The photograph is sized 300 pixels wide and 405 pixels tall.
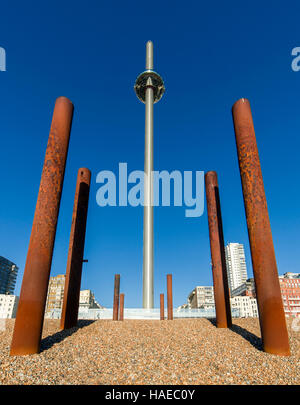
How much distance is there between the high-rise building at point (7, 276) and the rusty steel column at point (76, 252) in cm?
15339

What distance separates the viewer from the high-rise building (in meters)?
142

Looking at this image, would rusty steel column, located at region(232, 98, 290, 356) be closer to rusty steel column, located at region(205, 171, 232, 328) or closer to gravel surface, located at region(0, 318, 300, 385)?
gravel surface, located at region(0, 318, 300, 385)

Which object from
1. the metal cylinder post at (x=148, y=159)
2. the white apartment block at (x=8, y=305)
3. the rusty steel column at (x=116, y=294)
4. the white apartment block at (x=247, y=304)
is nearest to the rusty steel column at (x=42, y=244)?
the rusty steel column at (x=116, y=294)

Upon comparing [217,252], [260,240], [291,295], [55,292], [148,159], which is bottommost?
[260,240]

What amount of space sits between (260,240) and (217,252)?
170 inches

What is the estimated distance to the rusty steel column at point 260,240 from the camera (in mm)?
6646

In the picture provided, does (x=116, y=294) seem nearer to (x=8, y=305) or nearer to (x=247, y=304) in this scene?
(x=8, y=305)

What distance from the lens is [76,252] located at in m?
10.8

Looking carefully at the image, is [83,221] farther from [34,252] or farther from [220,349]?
[220,349]

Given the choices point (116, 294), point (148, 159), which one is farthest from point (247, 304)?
point (116, 294)

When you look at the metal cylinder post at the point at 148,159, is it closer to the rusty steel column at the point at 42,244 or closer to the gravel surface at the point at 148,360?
the gravel surface at the point at 148,360

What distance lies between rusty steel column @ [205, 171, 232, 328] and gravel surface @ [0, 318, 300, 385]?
5.48 ft

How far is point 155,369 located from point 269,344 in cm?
317

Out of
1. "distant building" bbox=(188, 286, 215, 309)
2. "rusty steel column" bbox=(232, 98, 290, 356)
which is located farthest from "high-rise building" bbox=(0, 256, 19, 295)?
"rusty steel column" bbox=(232, 98, 290, 356)
